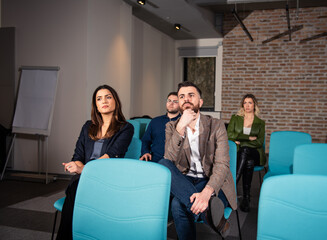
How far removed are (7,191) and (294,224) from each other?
12.6ft

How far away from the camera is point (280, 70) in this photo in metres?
7.65

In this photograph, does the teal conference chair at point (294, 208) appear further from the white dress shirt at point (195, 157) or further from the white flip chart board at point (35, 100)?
the white flip chart board at point (35, 100)

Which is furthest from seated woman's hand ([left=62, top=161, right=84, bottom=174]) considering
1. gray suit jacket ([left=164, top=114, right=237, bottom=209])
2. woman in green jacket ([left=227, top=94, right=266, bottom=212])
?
woman in green jacket ([left=227, top=94, right=266, bottom=212])

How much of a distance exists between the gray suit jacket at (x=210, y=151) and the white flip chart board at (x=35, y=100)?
284 cm

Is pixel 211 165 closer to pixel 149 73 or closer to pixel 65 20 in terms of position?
pixel 65 20

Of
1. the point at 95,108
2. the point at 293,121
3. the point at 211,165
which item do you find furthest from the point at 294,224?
the point at 293,121

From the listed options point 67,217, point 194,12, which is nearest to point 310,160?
point 67,217

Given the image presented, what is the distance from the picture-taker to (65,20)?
4676 millimetres

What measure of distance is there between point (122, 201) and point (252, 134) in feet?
9.50

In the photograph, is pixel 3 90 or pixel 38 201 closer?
pixel 38 201

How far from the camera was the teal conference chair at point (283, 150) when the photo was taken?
3.29m

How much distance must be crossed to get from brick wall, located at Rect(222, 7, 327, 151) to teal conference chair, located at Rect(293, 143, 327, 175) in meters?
5.65

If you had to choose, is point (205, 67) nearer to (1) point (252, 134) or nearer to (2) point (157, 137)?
(1) point (252, 134)

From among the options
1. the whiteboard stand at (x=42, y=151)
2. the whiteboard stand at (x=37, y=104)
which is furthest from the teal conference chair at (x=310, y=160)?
the whiteboard stand at (x=42, y=151)
